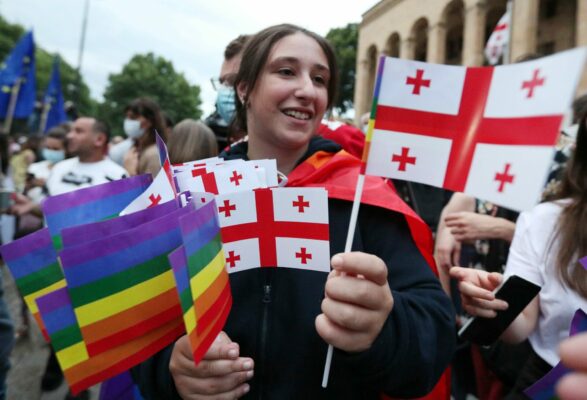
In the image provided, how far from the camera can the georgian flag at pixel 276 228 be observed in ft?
3.53

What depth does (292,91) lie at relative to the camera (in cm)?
138

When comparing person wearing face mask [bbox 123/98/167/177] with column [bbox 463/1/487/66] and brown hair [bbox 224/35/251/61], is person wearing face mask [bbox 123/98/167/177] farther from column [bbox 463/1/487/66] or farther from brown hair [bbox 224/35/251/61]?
column [bbox 463/1/487/66]

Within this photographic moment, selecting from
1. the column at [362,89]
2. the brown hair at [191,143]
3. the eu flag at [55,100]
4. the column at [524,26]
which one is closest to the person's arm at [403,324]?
the brown hair at [191,143]

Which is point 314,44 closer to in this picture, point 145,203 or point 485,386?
point 145,203

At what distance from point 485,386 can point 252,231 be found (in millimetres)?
1886

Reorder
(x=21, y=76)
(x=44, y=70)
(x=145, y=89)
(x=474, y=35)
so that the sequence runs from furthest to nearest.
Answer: (x=44, y=70)
(x=145, y=89)
(x=474, y=35)
(x=21, y=76)

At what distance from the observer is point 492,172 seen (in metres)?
0.86

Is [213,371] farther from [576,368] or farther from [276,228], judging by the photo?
[576,368]

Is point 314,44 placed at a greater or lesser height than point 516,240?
greater

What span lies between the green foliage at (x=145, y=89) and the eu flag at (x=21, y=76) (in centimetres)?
3320

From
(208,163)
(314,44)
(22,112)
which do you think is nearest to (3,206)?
(208,163)

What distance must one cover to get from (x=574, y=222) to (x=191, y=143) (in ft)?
7.53

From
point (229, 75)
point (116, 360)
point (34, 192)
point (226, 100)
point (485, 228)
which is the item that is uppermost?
point (229, 75)

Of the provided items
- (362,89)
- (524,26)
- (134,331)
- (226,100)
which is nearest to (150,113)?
(226,100)
